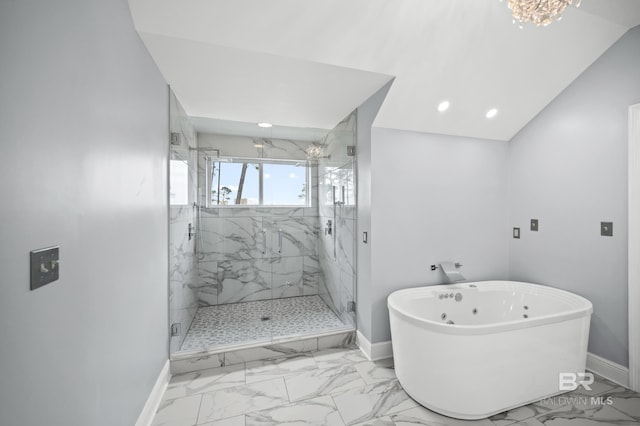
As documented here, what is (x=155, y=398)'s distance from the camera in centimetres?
189

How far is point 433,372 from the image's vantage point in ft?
6.04

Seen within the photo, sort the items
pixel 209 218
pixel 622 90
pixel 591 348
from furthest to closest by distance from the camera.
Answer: pixel 209 218
pixel 591 348
pixel 622 90

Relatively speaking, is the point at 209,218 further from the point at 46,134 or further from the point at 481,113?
the point at 481,113

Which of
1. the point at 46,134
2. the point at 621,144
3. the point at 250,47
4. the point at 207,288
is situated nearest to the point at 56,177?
the point at 46,134

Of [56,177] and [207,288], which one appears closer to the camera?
[56,177]

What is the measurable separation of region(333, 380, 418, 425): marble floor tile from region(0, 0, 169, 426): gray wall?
134 centimetres

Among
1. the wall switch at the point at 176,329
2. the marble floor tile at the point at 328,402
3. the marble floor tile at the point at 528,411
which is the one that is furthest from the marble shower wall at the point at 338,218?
the wall switch at the point at 176,329

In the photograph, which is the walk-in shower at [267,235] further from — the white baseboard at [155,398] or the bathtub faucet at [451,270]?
the bathtub faucet at [451,270]

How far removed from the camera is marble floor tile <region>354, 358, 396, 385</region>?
7.31ft

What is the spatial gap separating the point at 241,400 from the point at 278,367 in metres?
0.47

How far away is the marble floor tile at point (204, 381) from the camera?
6.86 ft

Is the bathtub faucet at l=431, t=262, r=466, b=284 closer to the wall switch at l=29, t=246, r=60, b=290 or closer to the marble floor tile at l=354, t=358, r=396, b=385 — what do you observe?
the marble floor tile at l=354, t=358, r=396, b=385

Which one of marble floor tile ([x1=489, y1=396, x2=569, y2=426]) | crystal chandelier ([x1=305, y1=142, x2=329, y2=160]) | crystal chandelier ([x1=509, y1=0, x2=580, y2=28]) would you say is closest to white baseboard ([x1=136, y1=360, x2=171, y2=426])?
marble floor tile ([x1=489, y1=396, x2=569, y2=426])

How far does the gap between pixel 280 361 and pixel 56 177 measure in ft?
7.44
